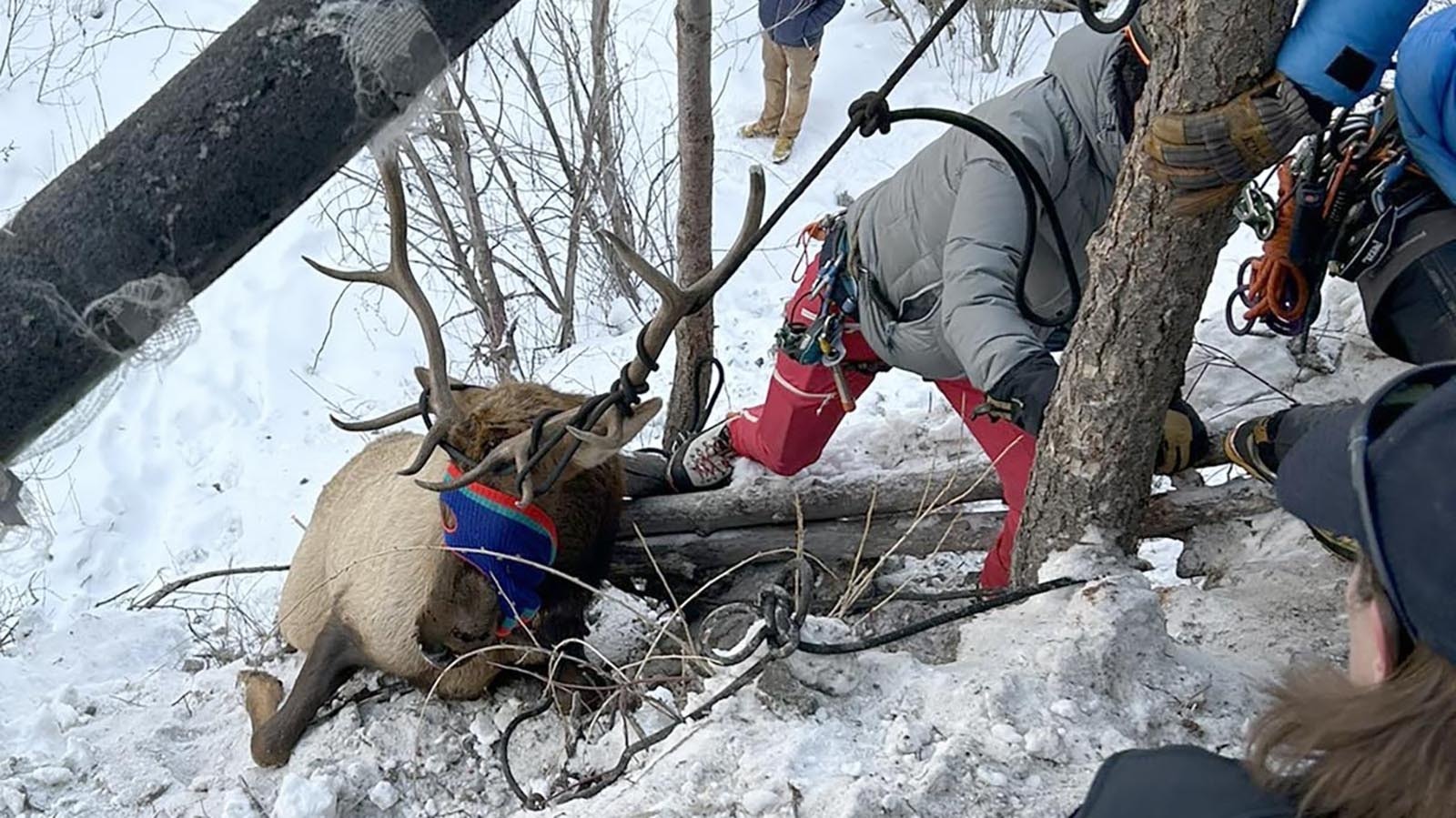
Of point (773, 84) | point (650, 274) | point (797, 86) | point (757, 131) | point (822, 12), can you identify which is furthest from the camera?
point (757, 131)

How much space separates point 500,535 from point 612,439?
456mm

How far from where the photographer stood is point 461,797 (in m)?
3.20

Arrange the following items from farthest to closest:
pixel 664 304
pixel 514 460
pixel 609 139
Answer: pixel 609 139 → pixel 514 460 → pixel 664 304

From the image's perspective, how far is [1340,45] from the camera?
1.70 metres

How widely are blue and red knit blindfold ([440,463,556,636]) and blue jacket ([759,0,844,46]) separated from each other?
16.6 feet

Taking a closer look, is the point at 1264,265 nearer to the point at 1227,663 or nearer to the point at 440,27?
the point at 1227,663

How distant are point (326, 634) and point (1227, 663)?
2.95 metres

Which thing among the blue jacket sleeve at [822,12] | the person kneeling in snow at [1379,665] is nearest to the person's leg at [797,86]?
the blue jacket sleeve at [822,12]

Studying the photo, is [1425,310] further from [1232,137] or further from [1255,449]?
[1232,137]

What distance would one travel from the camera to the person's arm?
5.59 feet

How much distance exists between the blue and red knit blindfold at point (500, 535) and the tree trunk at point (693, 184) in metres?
1.53

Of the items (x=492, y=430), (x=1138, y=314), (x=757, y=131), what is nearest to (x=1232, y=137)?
(x=1138, y=314)

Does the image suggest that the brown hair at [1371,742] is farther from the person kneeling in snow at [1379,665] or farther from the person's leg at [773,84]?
the person's leg at [773,84]

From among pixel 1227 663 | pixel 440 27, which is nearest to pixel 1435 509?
pixel 440 27
